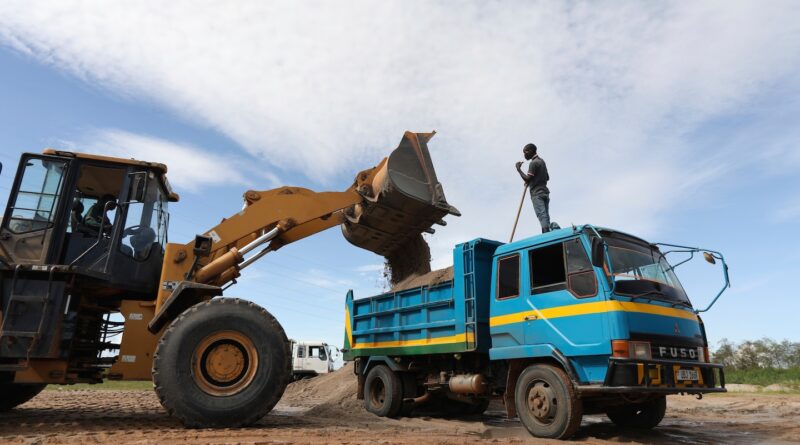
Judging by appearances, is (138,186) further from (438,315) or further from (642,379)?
(642,379)

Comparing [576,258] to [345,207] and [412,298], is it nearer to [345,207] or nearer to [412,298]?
[412,298]

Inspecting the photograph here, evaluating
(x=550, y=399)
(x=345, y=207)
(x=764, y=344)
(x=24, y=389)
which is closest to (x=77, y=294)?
(x=24, y=389)

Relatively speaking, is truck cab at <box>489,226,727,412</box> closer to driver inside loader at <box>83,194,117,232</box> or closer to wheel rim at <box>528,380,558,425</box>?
wheel rim at <box>528,380,558,425</box>

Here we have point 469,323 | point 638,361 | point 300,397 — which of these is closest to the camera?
point 638,361

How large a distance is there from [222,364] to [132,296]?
1.83 metres

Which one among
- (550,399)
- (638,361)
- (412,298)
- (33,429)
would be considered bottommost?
(33,429)

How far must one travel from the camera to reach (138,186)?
7074mm

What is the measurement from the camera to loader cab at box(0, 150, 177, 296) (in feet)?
21.7

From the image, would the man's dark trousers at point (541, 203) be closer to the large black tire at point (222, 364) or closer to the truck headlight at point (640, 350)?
the truck headlight at point (640, 350)

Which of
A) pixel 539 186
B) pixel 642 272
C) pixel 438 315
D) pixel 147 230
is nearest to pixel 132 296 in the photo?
pixel 147 230

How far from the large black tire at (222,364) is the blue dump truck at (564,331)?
2.73 metres

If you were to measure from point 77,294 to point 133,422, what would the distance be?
1.83 meters

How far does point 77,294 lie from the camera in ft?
21.7

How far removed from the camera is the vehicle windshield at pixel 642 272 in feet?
19.8
